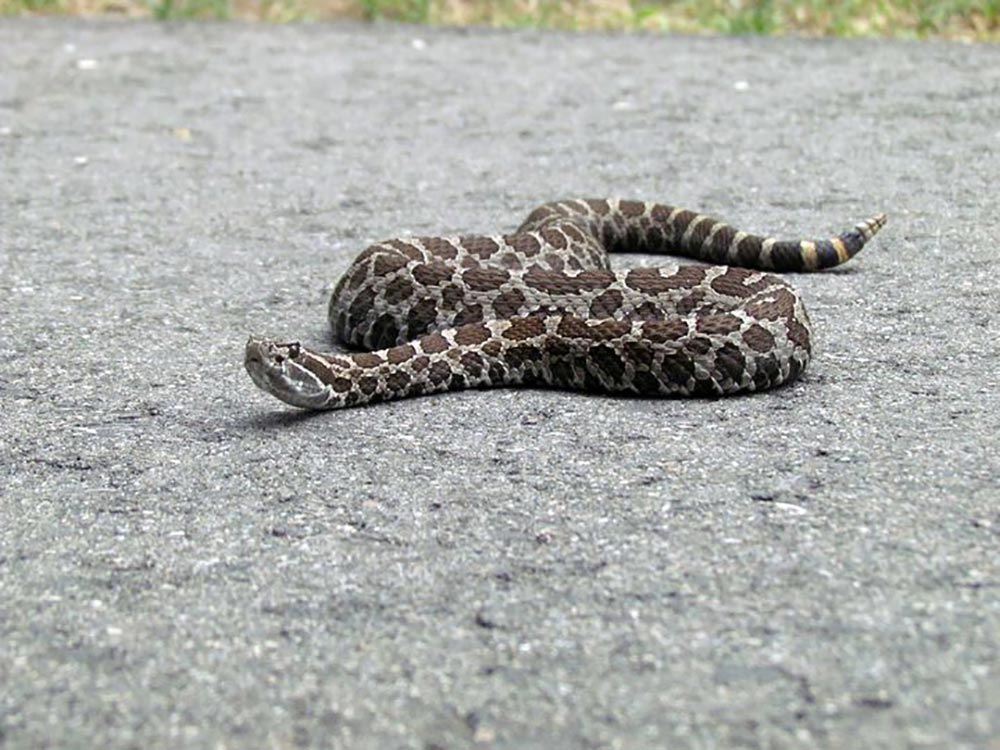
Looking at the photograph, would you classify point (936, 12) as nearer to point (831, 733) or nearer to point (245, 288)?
point (245, 288)

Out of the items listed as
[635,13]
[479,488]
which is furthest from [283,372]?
[635,13]

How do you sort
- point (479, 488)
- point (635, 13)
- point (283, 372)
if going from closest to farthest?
1. point (479, 488)
2. point (283, 372)
3. point (635, 13)

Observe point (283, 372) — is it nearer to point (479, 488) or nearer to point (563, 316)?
point (479, 488)

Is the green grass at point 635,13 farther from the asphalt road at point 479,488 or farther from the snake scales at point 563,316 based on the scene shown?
the snake scales at point 563,316

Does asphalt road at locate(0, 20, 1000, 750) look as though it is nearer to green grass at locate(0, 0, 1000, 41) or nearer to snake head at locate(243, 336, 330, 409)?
snake head at locate(243, 336, 330, 409)

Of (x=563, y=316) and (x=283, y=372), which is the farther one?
(x=563, y=316)

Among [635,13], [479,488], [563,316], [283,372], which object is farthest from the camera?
[635,13]

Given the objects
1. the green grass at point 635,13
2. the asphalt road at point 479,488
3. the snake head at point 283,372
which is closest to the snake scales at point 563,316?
the snake head at point 283,372

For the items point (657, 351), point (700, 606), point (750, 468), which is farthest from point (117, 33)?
point (700, 606)
